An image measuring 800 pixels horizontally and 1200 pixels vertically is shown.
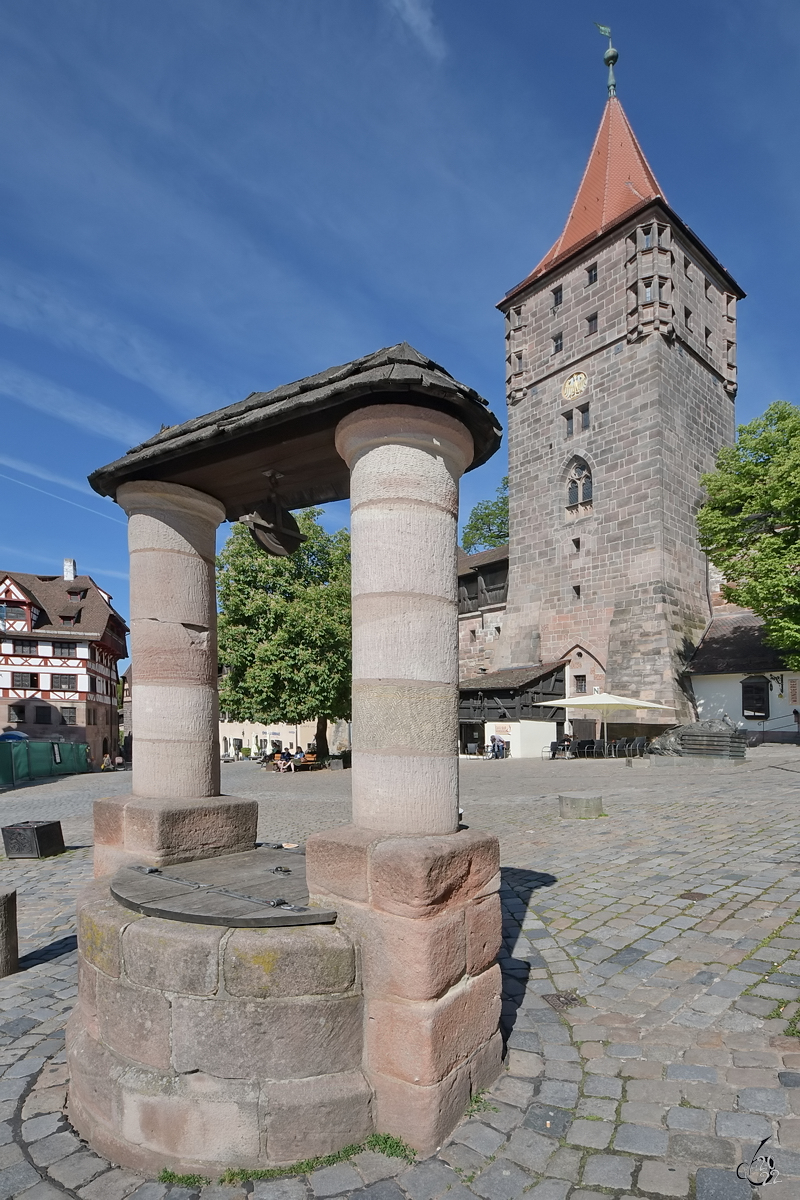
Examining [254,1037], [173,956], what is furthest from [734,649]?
[173,956]

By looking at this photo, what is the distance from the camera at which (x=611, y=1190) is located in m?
2.45

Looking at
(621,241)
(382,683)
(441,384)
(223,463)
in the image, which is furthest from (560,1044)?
(621,241)

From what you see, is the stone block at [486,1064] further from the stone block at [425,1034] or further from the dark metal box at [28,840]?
the dark metal box at [28,840]

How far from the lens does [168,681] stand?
4.39m

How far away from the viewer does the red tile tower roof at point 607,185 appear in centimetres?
3219

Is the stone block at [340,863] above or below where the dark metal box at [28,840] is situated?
above

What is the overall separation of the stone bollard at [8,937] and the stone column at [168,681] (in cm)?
107

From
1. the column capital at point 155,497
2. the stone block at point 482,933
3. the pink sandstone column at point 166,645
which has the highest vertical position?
the column capital at point 155,497

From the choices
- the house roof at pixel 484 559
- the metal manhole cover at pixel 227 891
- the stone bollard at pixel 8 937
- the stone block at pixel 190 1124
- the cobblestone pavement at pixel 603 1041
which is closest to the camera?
the cobblestone pavement at pixel 603 1041

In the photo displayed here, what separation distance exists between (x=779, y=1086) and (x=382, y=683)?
7.83 ft

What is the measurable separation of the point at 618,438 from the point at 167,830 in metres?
27.1

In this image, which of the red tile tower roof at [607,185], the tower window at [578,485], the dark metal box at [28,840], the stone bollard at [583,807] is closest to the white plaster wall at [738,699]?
the tower window at [578,485]

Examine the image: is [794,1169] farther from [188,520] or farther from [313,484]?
[188,520]

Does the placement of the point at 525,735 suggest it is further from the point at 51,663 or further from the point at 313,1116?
the point at 313,1116
